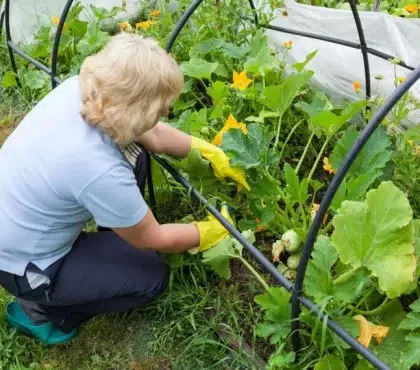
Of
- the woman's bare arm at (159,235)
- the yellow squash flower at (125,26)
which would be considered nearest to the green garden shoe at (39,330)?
the woman's bare arm at (159,235)

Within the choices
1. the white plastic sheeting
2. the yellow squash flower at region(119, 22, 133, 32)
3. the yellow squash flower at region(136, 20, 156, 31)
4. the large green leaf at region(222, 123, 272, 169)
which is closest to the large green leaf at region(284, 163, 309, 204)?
the large green leaf at region(222, 123, 272, 169)

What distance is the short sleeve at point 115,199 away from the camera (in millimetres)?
1559

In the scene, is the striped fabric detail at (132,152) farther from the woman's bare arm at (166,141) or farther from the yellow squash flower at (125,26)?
the yellow squash flower at (125,26)

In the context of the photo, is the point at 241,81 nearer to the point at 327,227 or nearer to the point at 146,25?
the point at 327,227

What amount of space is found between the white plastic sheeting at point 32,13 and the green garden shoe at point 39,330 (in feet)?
6.76

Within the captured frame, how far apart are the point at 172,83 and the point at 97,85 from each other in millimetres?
190

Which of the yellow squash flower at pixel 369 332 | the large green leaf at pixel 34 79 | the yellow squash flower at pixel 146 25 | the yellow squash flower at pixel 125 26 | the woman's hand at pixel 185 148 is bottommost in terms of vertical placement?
the large green leaf at pixel 34 79

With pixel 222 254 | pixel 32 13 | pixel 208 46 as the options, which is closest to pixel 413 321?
pixel 222 254

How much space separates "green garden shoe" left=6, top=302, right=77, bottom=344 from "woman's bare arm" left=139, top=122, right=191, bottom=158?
66 cm

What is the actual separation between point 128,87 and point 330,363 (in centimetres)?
86

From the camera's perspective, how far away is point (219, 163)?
203 centimetres

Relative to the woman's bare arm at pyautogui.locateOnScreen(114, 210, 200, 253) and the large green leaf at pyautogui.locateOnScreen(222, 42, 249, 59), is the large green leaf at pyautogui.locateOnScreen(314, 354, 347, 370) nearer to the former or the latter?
the woman's bare arm at pyautogui.locateOnScreen(114, 210, 200, 253)

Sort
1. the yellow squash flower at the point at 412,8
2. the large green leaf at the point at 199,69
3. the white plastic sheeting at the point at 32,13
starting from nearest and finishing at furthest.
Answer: the large green leaf at the point at 199,69, the yellow squash flower at the point at 412,8, the white plastic sheeting at the point at 32,13

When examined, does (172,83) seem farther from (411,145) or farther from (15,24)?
(15,24)
